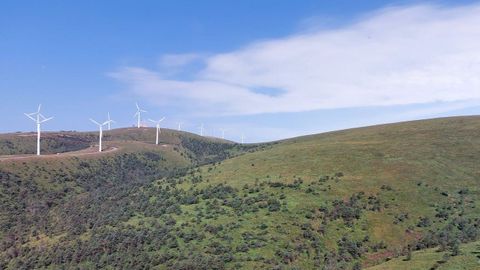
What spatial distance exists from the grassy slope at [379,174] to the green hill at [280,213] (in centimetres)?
25

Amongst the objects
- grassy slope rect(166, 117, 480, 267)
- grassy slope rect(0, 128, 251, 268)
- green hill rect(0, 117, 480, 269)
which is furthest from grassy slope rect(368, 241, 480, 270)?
grassy slope rect(0, 128, 251, 268)

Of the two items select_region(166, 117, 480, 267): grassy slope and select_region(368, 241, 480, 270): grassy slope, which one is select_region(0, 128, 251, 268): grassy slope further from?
select_region(368, 241, 480, 270): grassy slope

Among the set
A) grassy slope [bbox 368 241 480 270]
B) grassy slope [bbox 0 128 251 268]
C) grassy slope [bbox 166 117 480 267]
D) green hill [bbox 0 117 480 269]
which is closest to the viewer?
grassy slope [bbox 368 241 480 270]

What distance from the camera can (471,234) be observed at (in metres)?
63.0

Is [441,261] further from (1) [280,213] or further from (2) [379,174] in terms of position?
(2) [379,174]

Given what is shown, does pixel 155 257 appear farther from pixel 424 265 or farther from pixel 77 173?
pixel 77 173

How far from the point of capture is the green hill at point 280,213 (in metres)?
63.3

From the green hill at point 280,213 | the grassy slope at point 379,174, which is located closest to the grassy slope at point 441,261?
the green hill at point 280,213

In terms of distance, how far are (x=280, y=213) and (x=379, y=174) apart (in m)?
27.8

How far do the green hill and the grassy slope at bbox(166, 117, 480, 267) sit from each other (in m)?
0.25

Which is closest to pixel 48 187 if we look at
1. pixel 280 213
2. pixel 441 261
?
pixel 280 213

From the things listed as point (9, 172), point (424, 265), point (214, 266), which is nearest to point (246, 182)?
point (214, 266)

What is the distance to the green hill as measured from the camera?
208 ft

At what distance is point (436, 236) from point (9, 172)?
11512cm
